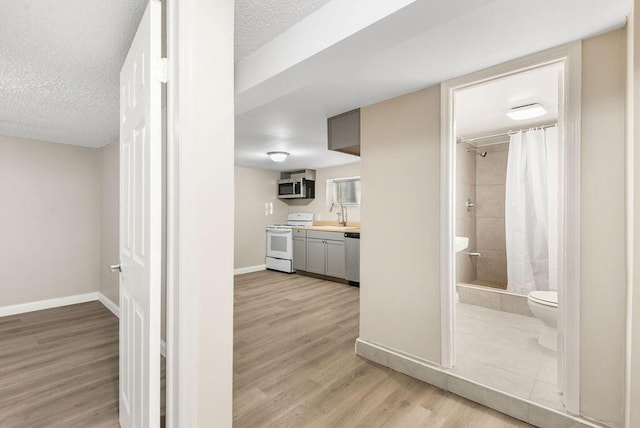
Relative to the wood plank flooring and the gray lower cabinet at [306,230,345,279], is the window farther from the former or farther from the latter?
the wood plank flooring

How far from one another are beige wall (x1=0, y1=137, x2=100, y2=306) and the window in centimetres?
383

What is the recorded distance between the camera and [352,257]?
4.82 meters

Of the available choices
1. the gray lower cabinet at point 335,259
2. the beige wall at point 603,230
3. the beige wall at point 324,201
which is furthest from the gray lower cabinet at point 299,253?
the beige wall at point 603,230

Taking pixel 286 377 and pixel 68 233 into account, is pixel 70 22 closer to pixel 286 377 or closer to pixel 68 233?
pixel 286 377

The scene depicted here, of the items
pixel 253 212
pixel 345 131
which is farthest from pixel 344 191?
pixel 345 131

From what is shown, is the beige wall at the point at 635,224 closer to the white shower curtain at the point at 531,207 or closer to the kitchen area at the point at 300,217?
the white shower curtain at the point at 531,207

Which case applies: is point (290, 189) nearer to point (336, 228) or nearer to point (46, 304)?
point (336, 228)

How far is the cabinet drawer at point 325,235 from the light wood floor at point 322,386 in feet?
6.24

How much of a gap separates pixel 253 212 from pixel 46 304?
11.1ft

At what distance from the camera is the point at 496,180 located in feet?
13.2

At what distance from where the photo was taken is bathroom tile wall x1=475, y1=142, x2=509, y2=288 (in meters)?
3.96

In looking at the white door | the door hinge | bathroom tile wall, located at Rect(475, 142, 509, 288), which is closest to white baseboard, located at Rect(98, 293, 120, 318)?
the white door

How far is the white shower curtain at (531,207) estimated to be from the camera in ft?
10.6

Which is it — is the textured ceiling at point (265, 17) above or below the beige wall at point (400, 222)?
above
